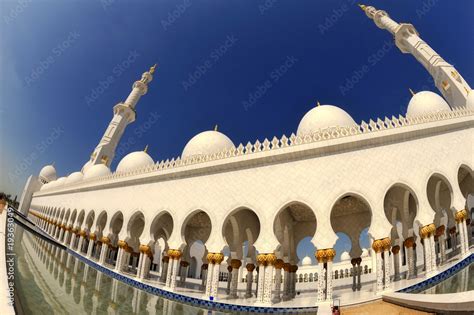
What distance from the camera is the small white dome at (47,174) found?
131 feet

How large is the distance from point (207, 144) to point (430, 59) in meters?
15.8

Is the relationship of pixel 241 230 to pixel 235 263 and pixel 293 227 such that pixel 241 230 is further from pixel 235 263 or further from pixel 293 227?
pixel 293 227

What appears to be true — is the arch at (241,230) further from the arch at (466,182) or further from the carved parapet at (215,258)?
the arch at (466,182)

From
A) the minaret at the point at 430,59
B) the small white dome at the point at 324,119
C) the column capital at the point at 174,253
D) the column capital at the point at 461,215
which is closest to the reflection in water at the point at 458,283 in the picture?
the column capital at the point at 461,215

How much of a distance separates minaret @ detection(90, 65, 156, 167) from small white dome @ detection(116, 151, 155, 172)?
30.3 ft

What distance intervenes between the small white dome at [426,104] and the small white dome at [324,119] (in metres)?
2.88

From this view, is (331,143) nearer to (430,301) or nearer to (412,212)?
(412,212)

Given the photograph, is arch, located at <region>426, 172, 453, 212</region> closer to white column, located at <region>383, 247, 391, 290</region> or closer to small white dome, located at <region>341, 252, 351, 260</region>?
white column, located at <region>383, 247, 391, 290</region>

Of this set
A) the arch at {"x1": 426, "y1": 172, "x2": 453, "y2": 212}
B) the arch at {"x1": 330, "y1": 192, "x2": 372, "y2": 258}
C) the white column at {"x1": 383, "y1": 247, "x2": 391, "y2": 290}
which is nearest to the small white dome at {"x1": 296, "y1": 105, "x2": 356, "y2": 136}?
the arch at {"x1": 330, "y1": 192, "x2": 372, "y2": 258}

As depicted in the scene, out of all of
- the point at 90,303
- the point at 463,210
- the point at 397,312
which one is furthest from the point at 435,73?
the point at 90,303

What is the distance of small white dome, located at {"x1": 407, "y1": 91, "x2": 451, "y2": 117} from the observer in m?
13.3

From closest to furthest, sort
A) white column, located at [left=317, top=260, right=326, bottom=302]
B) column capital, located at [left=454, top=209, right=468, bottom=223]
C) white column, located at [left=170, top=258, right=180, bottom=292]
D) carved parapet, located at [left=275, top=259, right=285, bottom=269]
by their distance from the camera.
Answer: white column, located at [left=317, top=260, right=326, bottom=302] → column capital, located at [left=454, top=209, right=468, bottom=223] → carved parapet, located at [left=275, top=259, right=285, bottom=269] → white column, located at [left=170, top=258, right=180, bottom=292]

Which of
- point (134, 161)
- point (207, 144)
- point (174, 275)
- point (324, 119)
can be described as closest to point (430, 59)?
point (324, 119)

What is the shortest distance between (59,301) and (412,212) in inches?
475
